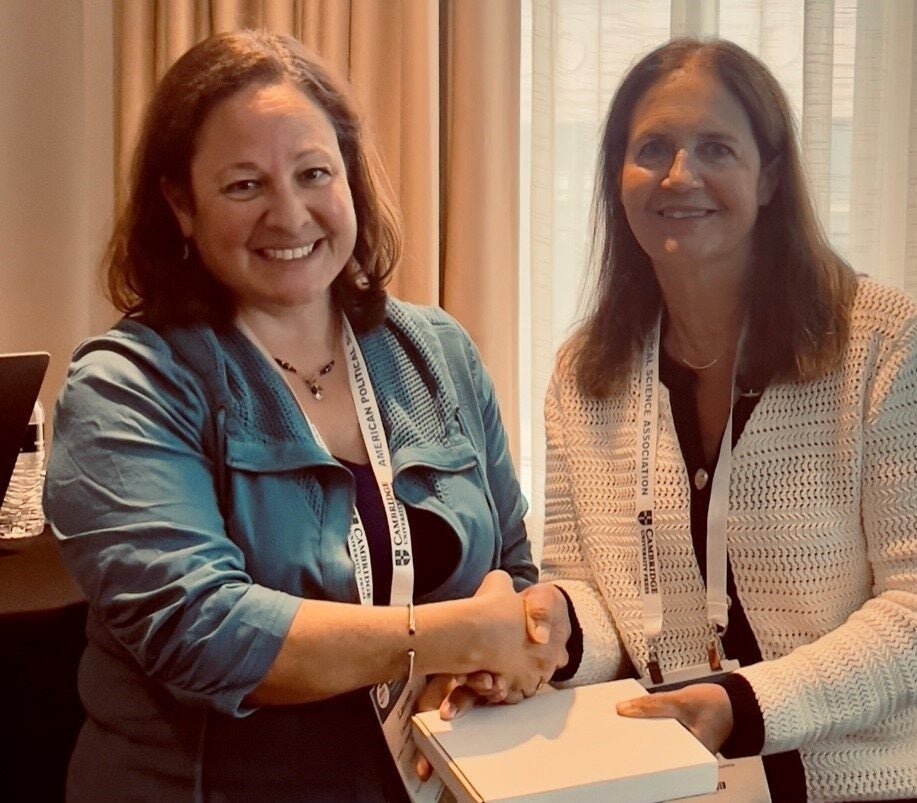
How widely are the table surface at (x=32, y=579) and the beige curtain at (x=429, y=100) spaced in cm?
108

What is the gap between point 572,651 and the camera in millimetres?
1659

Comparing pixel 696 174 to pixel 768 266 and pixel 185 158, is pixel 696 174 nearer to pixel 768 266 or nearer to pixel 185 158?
pixel 768 266

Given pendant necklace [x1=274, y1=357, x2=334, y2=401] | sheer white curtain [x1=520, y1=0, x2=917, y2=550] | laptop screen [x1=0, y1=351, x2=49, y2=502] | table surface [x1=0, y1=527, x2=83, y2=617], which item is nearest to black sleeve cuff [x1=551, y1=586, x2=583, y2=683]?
pendant necklace [x1=274, y1=357, x2=334, y2=401]

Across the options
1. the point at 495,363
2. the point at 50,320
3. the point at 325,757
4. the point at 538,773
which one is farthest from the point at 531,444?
the point at 538,773

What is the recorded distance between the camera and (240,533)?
141cm

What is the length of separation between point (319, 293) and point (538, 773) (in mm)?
749

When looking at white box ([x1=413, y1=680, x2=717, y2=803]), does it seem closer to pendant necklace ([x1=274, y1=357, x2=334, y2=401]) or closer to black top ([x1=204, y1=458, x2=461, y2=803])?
black top ([x1=204, y1=458, x2=461, y2=803])

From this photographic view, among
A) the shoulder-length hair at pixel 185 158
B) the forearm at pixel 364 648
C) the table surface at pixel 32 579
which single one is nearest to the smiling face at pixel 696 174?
the shoulder-length hair at pixel 185 158

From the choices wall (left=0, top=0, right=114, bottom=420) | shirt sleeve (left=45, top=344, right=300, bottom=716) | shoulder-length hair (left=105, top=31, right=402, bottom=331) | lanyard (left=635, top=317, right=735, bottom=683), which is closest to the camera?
shirt sleeve (left=45, top=344, right=300, bottom=716)

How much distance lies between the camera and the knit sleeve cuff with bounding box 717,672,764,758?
57.4 inches

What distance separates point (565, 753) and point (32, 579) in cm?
132

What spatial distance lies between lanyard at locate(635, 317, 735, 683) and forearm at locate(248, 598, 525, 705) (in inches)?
14.1

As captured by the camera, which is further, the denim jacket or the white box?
the denim jacket

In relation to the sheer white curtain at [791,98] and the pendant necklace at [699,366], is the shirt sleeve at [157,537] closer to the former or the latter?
the pendant necklace at [699,366]
